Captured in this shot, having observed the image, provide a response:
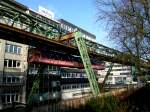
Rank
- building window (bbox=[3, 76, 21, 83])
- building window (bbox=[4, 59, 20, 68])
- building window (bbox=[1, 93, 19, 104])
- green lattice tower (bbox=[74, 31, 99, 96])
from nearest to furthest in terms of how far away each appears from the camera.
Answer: green lattice tower (bbox=[74, 31, 99, 96])
building window (bbox=[1, 93, 19, 104])
building window (bbox=[3, 76, 21, 83])
building window (bbox=[4, 59, 20, 68])

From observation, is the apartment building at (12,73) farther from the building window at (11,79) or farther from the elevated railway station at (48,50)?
the elevated railway station at (48,50)

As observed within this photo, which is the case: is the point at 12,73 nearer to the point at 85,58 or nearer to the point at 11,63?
the point at 11,63

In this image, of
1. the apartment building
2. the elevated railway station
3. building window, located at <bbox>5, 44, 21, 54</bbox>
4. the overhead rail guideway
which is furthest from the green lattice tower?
building window, located at <bbox>5, 44, 21, 54</bbox>

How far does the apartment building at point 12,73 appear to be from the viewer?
115ft

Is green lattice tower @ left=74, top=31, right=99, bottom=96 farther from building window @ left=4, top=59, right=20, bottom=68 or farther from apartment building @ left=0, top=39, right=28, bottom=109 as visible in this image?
building window @ left=4, top=59, right=20, bottom=68

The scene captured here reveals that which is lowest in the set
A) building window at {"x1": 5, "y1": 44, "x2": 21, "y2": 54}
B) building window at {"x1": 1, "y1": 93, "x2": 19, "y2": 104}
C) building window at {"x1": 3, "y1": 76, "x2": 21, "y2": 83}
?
building window at {"x1": 1, "y1": 93, "x2": 19, "y2": 104}

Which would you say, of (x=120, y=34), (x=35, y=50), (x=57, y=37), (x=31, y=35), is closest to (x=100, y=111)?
(x=120, y=34)

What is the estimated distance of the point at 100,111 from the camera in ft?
40.5

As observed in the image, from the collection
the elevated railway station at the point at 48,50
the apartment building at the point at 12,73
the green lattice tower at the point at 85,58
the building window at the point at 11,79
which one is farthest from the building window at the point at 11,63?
the green lattice tower at the point at 85,58

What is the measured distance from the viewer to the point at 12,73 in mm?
37281

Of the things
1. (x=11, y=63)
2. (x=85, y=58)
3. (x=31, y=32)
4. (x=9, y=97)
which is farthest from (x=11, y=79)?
(x=31, y=32)

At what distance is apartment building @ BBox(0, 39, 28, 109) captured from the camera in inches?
1383

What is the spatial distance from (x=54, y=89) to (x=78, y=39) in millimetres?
20536

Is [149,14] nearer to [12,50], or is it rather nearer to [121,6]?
[121,6]
